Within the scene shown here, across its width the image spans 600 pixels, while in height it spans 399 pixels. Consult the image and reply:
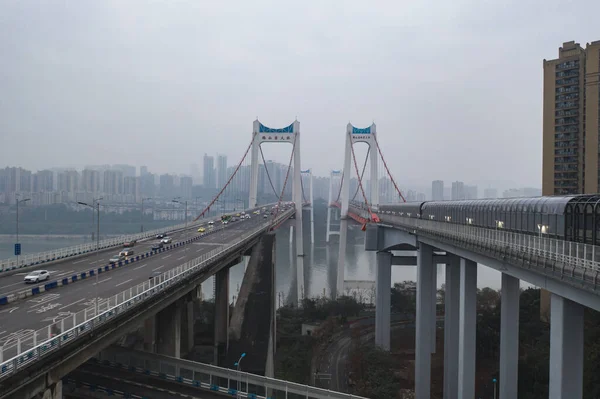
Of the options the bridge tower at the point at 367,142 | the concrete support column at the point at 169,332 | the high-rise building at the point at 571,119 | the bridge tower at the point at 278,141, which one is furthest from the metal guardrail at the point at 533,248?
the bridge tower at the point at 367,142

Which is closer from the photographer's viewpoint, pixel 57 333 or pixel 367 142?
pixel 57 333

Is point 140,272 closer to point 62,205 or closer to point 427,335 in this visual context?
point 427,335

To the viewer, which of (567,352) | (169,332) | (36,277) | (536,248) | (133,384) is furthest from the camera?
(169,332)

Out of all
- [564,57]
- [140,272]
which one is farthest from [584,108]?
[140,272]

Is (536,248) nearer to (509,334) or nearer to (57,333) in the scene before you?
(509,334)

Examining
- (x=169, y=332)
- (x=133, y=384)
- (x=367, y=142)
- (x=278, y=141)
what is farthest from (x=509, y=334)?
(x=367, y=142)

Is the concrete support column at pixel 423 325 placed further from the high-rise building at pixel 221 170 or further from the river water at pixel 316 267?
the high-rise building at pixel 221 170
